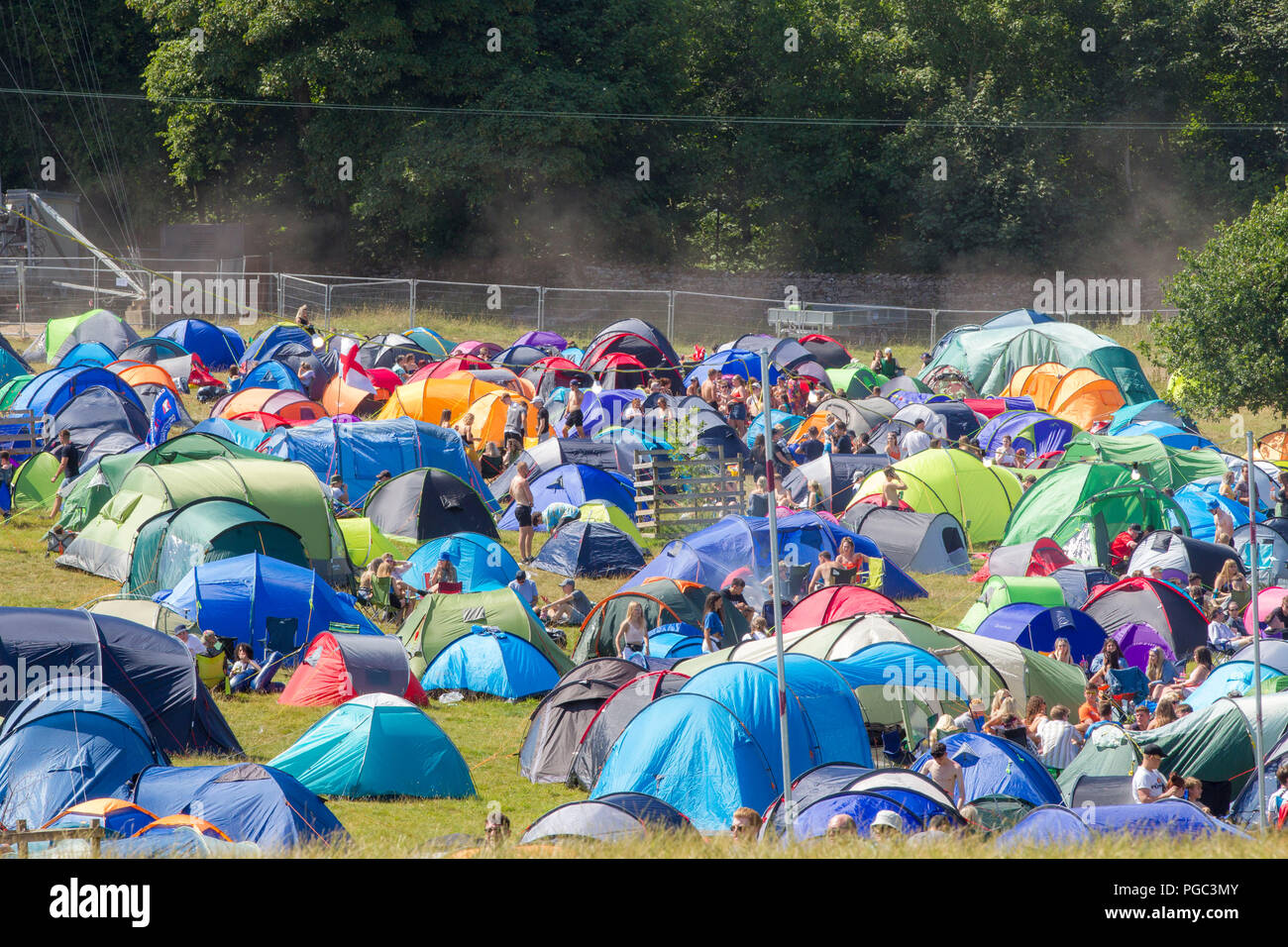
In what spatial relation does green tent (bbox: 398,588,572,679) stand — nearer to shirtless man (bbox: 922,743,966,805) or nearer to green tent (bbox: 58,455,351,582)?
green tent (bbox: 58,455,351,582)

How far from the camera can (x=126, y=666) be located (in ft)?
40.4

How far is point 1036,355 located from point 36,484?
66.4 ft

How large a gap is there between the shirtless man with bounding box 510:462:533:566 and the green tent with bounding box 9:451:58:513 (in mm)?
6750

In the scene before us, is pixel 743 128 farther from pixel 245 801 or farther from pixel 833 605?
pixel 245 801

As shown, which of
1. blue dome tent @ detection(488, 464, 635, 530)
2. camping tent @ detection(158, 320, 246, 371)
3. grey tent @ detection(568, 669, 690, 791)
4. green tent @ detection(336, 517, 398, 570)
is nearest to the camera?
grey tent @ detection(568, 669, 690, 791)

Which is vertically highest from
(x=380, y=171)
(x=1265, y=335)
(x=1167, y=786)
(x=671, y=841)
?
(x=380, y=171)

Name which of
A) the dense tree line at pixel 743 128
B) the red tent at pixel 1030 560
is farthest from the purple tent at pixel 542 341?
the red tent at pixel 1030 560

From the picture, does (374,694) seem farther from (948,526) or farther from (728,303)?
(728,303)

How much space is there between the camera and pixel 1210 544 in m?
17.8

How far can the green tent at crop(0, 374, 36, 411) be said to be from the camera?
2362 cm

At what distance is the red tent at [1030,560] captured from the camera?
1783cm

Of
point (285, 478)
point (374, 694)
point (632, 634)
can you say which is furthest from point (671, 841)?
point (285, 478)

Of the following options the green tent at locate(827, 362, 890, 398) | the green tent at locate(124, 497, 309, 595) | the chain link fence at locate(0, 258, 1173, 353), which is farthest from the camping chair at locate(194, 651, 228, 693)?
the chain link fence at locate(0, 258, 1173, 353)

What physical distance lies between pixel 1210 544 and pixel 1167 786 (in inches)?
310
